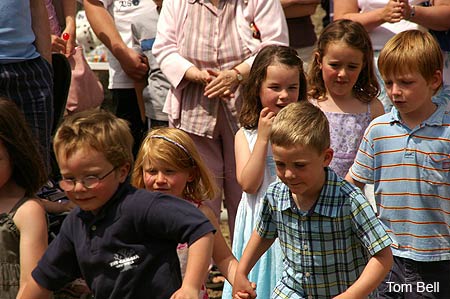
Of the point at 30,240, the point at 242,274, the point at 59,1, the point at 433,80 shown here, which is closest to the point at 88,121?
the point at 30,240

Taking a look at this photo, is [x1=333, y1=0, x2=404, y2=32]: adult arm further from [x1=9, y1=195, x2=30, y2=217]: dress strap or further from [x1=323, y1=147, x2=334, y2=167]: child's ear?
[x1=9, y1=195, x2=30, y2=217]: dress strap

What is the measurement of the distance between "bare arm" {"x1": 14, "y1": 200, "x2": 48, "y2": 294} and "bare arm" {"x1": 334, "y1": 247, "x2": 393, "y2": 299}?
47.4 inches

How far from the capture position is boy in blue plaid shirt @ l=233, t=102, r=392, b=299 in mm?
3947

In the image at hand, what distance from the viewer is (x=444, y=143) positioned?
4633 mm

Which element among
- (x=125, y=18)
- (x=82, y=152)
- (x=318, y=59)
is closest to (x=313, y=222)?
(x=82, y=152)

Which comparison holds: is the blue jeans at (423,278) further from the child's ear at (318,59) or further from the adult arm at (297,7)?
the adult arm at (297,7)

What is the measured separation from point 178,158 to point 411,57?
120cm

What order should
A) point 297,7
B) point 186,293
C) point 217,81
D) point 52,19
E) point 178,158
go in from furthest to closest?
point 297,7, point 52,19, point 217,81, point 178,158, point 186,293

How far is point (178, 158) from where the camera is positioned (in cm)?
453

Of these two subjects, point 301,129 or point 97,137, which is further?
point 301,129

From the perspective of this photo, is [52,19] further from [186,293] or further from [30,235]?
[186,293]

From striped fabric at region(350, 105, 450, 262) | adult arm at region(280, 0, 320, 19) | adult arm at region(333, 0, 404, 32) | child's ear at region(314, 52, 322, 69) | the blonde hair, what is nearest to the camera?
the blonde hair

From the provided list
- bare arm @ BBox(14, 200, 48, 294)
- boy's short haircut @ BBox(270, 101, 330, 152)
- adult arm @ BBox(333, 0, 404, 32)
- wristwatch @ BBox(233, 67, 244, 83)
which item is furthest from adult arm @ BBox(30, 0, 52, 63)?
adult arm @ BBox(333, 0, 404, 32)

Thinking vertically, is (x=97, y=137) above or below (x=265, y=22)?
above
